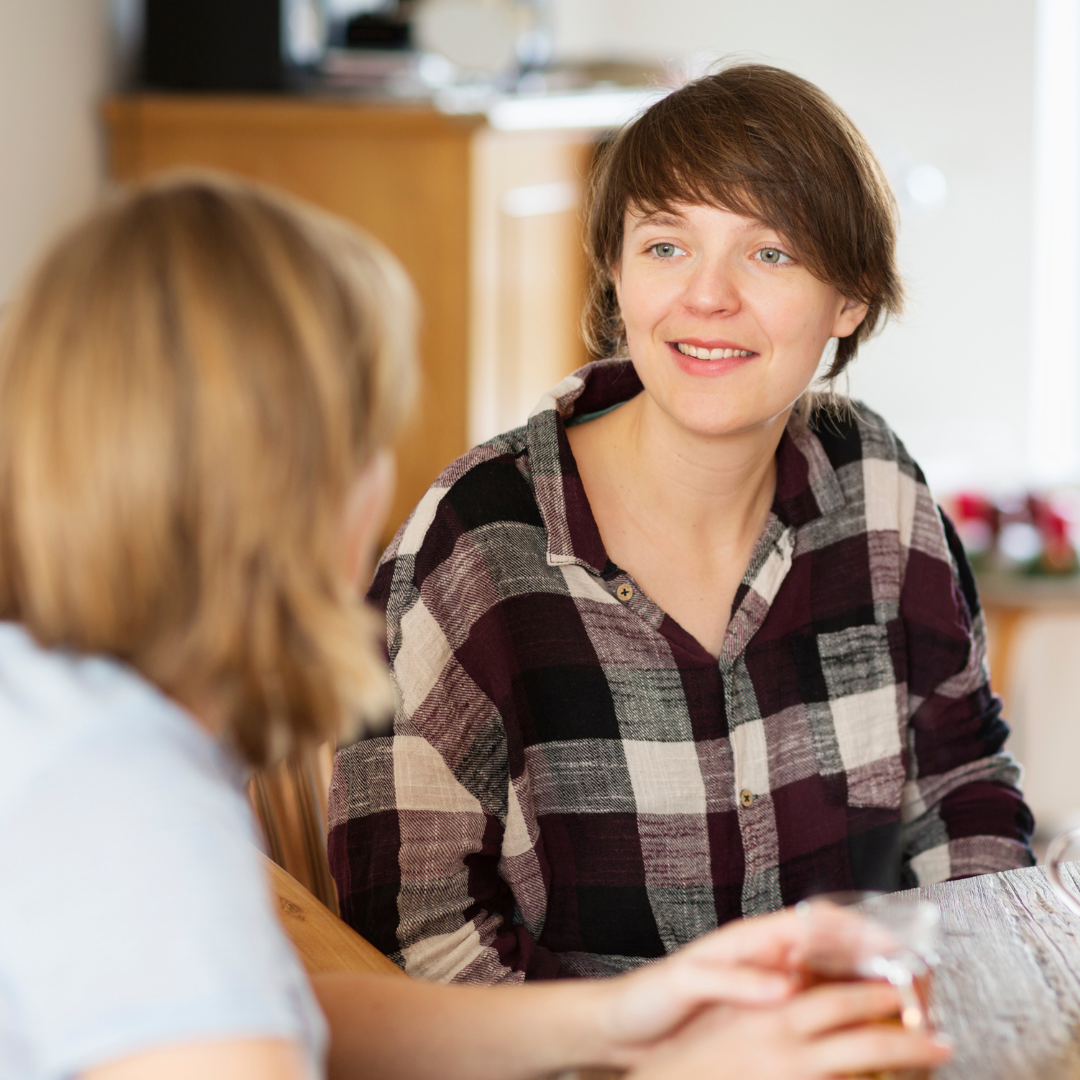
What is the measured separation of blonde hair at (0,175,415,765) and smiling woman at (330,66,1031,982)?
48 cm

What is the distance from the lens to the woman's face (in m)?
1.23

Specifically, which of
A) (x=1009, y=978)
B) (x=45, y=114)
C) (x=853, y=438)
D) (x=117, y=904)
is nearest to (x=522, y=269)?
(x=45, y=114)

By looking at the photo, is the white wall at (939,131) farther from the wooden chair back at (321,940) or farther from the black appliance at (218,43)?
the wooden chair back at (321,940)

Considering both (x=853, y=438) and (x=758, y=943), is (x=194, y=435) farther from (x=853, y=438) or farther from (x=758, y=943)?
(x=853, y=438)

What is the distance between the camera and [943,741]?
4.53 ft

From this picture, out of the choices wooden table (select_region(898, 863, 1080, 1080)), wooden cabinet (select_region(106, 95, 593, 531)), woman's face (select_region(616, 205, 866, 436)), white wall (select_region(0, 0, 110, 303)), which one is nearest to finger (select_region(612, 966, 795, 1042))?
wooden table (select_region(898, 863, 1080, 1080))

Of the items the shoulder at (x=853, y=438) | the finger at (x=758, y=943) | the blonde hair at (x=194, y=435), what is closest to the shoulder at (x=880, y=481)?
the shoulder at (x=853, y=438)

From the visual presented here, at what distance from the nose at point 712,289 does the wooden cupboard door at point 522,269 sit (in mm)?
1196

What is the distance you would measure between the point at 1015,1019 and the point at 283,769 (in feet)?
2.42

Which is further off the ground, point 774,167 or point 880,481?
point 774,167

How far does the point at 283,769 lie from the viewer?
131 centimetres

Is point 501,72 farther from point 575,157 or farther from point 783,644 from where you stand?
point 783,644

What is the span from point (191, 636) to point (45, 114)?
73.4 inches

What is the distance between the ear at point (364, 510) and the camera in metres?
0.71
